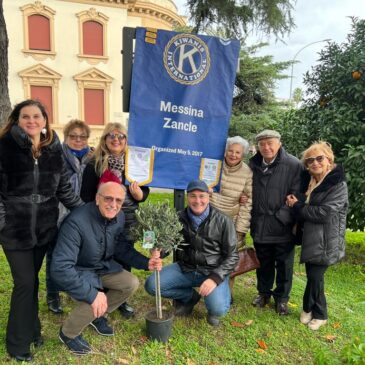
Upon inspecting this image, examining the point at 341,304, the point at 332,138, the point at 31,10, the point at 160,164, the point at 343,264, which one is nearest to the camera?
the point at 160,164

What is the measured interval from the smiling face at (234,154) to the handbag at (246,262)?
0.95m

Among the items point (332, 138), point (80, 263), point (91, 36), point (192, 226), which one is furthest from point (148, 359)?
point (91, 36)

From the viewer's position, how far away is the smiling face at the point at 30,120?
2.75m

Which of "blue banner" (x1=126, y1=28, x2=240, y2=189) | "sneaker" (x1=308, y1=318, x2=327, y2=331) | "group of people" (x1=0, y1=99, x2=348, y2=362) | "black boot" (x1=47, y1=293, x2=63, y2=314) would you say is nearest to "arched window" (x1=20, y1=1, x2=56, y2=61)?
"group of people" (x1=0, y1=99, x2=348, y2=362)

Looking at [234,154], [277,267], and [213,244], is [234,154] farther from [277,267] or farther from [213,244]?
[277,267]

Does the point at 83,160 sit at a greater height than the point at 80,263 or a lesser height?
greater

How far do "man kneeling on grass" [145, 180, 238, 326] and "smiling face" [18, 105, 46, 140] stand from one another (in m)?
1.43

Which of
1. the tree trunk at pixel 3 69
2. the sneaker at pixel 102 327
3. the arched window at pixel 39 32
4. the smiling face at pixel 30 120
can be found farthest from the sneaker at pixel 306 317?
the arched window at pixel 39 32

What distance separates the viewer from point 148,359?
3064mm

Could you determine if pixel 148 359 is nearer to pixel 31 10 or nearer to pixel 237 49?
pixel 237 49

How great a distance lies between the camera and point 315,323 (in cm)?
371

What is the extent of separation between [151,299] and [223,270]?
116cm

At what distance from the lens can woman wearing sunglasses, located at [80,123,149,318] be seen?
3.53m

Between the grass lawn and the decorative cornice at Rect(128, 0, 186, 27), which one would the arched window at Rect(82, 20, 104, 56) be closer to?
the decorative cornice at Rect(128, 0, 186, 27)
